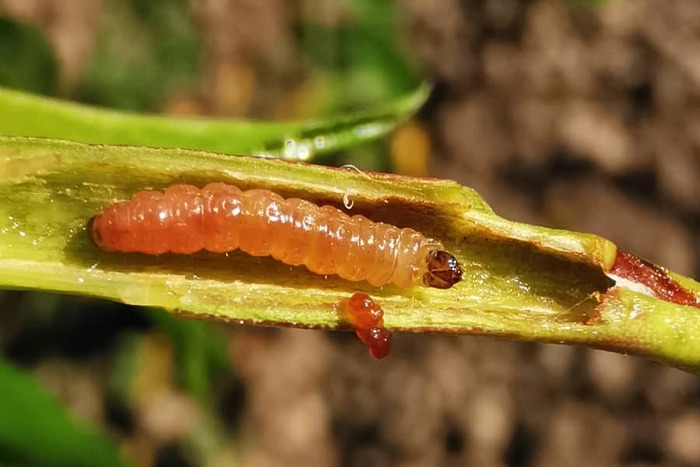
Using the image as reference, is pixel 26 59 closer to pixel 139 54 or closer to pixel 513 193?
pixel 139 54

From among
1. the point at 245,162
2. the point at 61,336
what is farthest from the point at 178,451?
the point at 245,162

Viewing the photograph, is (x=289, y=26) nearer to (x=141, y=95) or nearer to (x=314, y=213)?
(x=141, y=95)

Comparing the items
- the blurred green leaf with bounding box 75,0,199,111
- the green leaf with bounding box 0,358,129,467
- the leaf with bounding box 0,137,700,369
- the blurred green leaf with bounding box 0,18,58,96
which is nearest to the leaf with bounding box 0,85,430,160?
the leaf with bounding box 0,137,700,369

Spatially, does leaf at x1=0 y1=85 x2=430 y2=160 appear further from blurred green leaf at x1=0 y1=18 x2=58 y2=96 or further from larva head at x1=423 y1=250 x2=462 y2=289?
blurred green leaf at x1=0 y1=18 x2=58 y2=96

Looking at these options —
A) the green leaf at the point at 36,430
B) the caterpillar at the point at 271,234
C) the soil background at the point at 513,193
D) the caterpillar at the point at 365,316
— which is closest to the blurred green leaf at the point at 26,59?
the green leaf at the point at 36,430

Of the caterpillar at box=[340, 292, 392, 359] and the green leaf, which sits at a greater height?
the caterpillar at box=[340, 292, 392, 359]

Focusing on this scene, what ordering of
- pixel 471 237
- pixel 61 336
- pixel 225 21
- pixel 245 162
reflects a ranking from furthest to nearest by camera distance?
pixel 225 21 → pixel 61 336 → pixel 471 237 → pixel 245 162
